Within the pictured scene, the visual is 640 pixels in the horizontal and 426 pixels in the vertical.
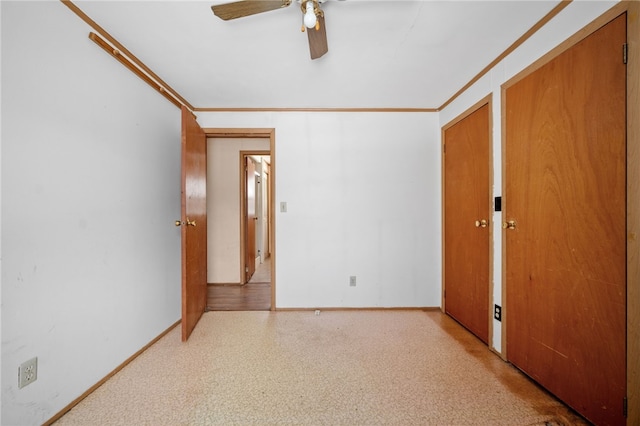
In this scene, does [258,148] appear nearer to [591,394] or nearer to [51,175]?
[51,175]

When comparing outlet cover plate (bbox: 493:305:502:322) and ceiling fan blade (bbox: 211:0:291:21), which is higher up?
ceiling fan blade (bbox: 211:0:291:21)

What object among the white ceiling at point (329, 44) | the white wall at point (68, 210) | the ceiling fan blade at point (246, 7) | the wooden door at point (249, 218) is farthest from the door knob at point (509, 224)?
the wooden door at point (249, 218)

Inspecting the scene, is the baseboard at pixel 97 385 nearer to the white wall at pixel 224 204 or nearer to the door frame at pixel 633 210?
the white wall at pixel 224 204

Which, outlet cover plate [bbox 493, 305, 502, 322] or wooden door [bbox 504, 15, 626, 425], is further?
outlet cover plate [bbox 493, 305, 502, 322]

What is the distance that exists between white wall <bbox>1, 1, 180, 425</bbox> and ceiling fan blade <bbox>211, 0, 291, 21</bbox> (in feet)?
3.00

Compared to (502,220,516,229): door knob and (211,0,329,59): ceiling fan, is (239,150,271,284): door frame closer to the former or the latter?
(211,0,329,59): ceiling fan

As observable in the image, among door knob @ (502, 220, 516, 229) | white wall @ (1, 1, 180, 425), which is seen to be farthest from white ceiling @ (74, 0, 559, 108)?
door knob @ (502, 220, 516, 229)

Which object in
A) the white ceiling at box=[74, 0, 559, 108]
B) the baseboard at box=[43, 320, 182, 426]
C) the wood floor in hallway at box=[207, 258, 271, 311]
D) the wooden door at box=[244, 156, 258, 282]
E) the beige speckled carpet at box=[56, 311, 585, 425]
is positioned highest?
the white ceiling at box=[74, 0, 559, 108]

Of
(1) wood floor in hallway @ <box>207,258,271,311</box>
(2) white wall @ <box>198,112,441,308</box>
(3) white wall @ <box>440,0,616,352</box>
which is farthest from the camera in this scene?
(1) wood floor in hallway @ <box>207,258,271,311</box>

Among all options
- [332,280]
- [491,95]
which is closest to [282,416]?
[332,280]

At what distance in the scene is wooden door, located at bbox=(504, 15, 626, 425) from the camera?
44.3 inches

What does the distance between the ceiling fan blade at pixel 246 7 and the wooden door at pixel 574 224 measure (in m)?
1.51

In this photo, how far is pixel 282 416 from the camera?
130 centimetres

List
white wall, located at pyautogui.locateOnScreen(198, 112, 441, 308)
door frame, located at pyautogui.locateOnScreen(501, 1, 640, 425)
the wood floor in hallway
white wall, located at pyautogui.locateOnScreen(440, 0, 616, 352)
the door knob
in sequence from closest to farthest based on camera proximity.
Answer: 1. door frame, located at pyautogui.locateOnScreen(501, 1, 640, 425)
2. white wall, located at pyautogui.locateOnScreen(440, 0, 616, 352)
3. the door knob
4. white wall, located at pyautogui.locateOnScreen(198, 112, 441, 308)
5. the wood floor in hallway
